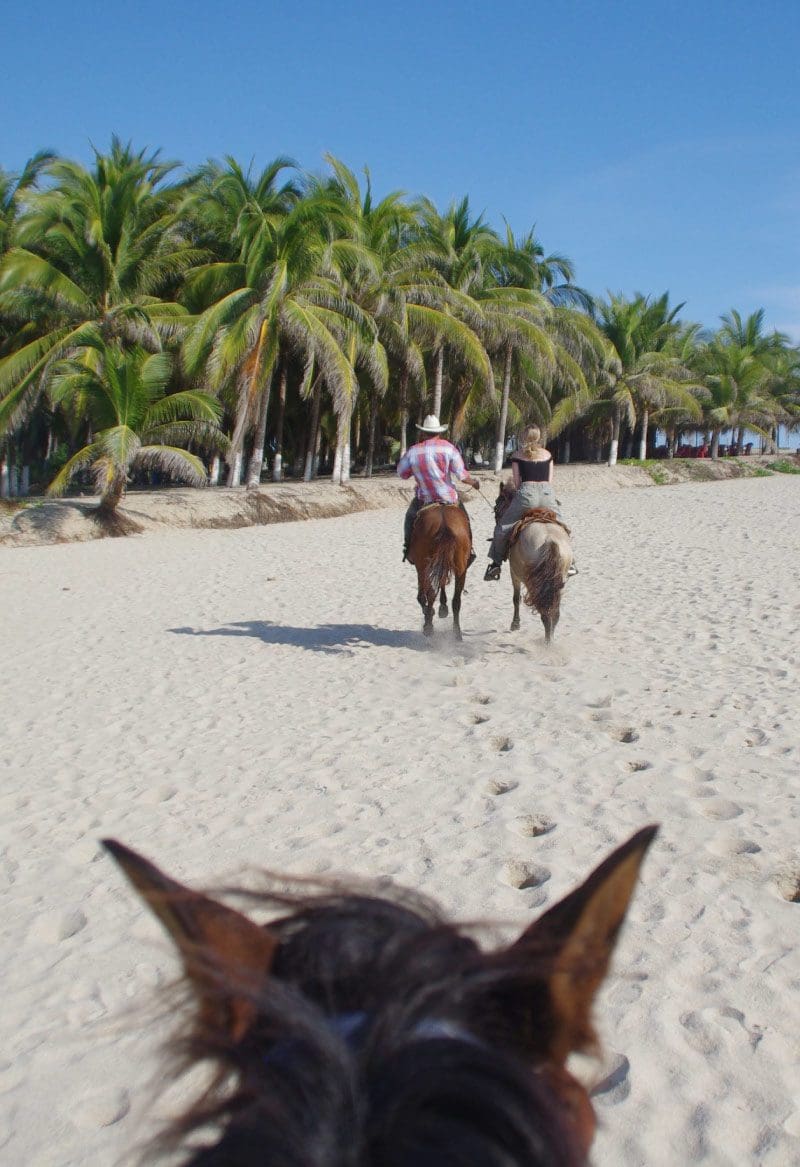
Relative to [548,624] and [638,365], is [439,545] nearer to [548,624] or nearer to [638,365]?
[548,624]

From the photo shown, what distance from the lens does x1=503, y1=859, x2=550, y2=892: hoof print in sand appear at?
3.90 m

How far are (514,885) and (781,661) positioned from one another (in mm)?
5103

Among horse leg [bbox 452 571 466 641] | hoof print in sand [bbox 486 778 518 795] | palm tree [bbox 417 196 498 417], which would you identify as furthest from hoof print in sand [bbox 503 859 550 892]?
palm tree [bbox 417 196 498 417]

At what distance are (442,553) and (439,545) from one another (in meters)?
0.09

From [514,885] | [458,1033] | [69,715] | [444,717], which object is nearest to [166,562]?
[69,715]

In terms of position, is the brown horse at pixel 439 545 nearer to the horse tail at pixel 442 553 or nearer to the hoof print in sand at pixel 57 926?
the horse tail at pixel 442 553

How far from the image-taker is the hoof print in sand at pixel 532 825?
14.6 feet

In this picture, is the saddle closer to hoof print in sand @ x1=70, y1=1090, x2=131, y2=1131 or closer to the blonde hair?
the blonde hair

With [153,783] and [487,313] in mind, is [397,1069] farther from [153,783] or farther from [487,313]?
[487,313]

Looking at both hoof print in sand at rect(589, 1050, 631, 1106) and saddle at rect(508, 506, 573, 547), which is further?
saddle at rect(508, 506, 573, 547)

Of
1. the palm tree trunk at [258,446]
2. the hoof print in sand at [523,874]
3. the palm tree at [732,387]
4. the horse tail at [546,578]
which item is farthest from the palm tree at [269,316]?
the palm tree at [732,387]

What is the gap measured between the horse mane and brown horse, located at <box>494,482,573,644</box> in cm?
768

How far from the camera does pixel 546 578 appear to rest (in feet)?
28.3

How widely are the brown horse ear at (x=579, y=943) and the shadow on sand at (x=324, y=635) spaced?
824 centimetres
